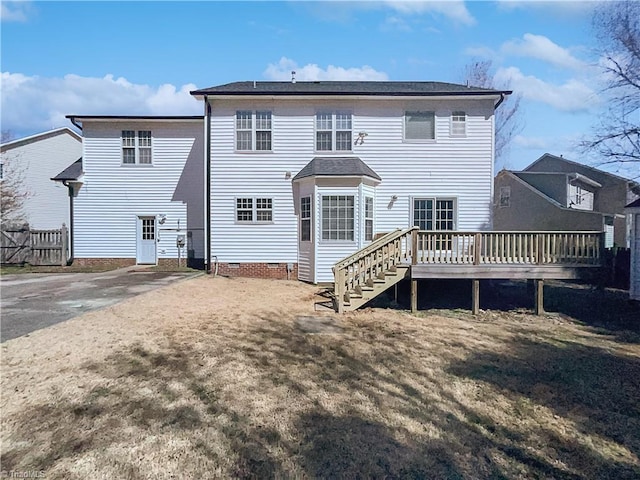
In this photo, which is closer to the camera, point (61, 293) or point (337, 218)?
point (61, 293)

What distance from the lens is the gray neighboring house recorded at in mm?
22938

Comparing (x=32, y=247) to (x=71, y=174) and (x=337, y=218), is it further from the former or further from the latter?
(x=337, y=218)

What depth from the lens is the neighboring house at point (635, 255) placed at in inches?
398

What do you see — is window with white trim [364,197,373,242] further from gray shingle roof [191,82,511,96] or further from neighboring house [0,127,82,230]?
neighboring house [0,127,82,230]

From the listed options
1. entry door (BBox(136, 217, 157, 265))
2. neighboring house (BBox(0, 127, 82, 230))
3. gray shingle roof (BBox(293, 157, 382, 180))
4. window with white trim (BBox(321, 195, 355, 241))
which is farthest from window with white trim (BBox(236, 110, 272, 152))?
neighboring house (BBox(0, 127, 82, 230))

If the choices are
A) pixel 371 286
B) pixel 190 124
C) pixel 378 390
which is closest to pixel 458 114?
pixel 371 286

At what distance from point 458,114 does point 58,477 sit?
47.6ft

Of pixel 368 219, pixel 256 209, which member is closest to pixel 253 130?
pixel 256 209

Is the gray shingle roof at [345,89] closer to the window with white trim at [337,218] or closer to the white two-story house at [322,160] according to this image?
the white two-story house at [322,160]

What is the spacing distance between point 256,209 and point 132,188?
238 inches

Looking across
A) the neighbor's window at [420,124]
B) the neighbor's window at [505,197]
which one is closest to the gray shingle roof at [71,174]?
the neighbor's window at [420,124]

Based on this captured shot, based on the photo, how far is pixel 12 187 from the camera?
77.7 feet

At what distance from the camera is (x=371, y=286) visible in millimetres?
10039

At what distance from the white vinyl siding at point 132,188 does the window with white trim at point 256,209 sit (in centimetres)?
328
